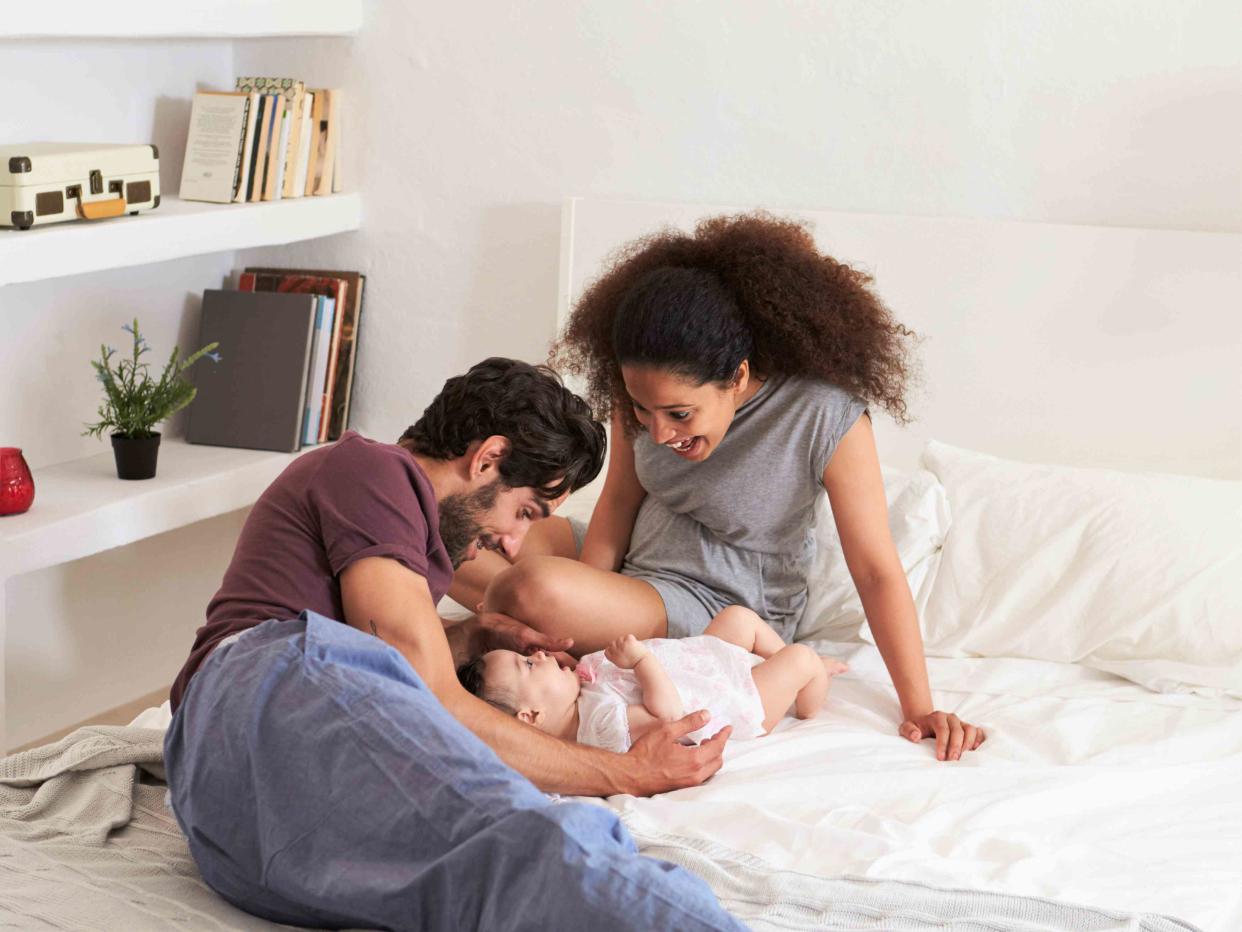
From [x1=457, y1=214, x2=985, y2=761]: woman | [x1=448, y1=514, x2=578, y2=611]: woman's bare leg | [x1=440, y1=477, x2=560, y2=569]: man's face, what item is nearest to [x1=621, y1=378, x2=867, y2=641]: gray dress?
[x1=457, y1=214, x2=985, y2=761]: woman

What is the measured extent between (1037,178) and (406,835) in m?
1.89

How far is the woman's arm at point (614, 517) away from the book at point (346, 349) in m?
1.09

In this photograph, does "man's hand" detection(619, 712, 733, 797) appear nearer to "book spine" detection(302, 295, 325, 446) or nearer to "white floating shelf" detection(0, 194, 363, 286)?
"white floating shelf" detection(0, 194, 363, 286)

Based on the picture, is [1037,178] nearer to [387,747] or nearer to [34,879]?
[387,747]

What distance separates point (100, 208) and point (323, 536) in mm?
1289

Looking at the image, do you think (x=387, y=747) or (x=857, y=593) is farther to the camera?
(x=857, y=593)

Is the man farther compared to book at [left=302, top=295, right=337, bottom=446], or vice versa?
book at [left=302, top=295, right=337, bottom=446]

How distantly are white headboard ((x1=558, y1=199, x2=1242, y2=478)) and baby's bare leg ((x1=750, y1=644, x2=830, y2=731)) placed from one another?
2.70 feet

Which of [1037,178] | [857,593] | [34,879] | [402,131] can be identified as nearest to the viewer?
[34,879]

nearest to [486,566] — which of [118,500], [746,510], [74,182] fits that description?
[746,510]

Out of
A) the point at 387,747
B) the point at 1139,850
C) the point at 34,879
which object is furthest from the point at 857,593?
the point at 34,879

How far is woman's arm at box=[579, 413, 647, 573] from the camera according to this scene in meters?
2.35

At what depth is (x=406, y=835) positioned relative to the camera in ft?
4.07

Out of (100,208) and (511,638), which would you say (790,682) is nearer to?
(511,638)
